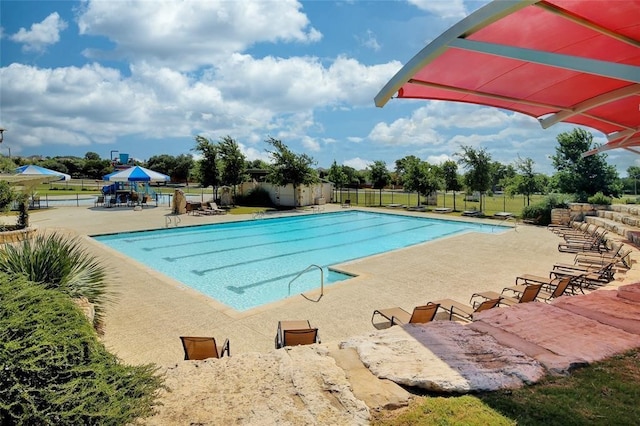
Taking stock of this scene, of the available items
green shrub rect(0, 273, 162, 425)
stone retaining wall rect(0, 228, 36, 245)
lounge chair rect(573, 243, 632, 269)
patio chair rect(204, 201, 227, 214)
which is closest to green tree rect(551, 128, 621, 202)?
lounge chair rect(573, 243, 632, 269)

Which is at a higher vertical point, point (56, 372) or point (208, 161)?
point (208, 161)

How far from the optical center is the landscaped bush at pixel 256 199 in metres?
31.6

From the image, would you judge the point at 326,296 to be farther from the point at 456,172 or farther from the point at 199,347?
the point at 456,172

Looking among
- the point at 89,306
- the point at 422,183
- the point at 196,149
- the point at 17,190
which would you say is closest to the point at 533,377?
the point at 89,306

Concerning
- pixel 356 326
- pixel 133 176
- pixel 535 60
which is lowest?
pixel 356 326

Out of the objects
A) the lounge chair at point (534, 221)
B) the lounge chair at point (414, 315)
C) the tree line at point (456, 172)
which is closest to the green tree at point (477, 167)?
the tree line at point (456, 172)

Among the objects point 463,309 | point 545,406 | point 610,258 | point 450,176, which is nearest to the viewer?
point 545,406

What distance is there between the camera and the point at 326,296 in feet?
26.5

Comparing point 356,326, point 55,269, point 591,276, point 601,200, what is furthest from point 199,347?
point 601,200

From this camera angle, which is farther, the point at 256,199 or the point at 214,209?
the point at 256,199

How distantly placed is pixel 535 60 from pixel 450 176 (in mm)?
26860

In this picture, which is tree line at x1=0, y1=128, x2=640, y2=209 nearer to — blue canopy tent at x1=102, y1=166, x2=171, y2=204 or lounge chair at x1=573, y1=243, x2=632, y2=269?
blue canopy tent at x1=102, y1=166, x2=171, y2=204

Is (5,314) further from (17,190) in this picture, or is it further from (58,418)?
(17,190)

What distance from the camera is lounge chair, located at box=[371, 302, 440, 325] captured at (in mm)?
5828
